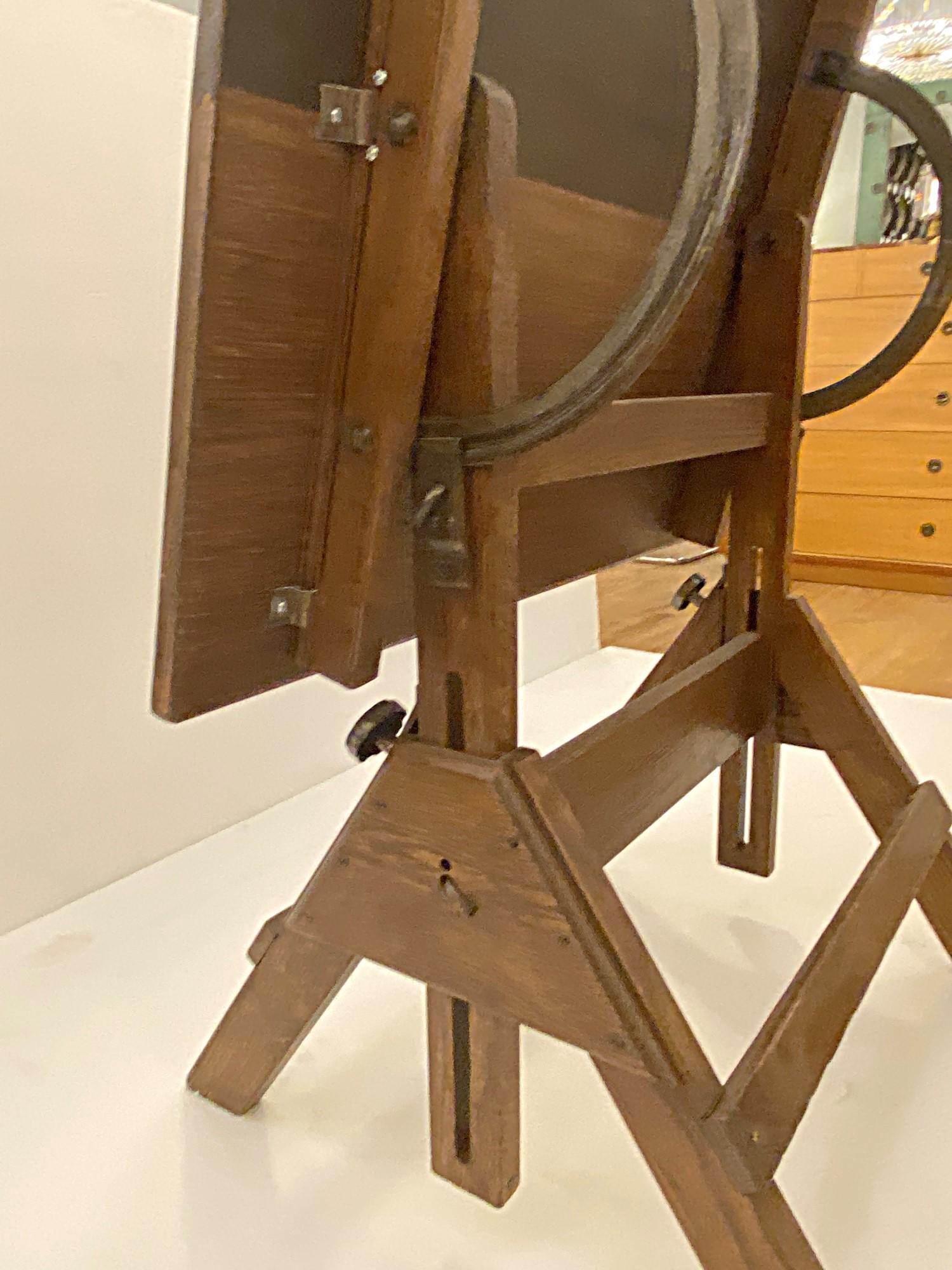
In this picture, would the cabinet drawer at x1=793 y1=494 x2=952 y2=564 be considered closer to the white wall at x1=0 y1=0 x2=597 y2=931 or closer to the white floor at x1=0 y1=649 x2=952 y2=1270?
the white floor at x1=0 y1=649 x2=952 y2=1270

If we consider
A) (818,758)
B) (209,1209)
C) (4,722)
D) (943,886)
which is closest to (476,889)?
(209,1209)

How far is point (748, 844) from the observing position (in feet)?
4.33

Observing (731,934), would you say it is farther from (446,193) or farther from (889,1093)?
(446,193)

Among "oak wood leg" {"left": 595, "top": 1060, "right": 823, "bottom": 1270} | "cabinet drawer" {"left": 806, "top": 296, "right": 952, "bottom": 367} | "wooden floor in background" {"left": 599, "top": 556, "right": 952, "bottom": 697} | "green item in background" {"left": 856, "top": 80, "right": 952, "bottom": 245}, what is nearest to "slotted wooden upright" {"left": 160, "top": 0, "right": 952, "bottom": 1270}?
"oak wood leg" {"left": 595, "top": 1060, "right": 823, "bottom": 1270}

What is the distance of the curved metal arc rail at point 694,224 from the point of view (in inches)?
20.3

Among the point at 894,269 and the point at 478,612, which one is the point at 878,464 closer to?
the point at 894,269

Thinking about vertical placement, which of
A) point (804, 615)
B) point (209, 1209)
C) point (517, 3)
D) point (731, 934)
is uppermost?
point (517, 3)

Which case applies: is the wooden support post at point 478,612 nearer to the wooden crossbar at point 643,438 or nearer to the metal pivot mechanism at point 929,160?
the wooden crossbar at point 643,438

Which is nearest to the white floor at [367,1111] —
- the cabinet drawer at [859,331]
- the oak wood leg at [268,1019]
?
the oak wood leg at [268,1019]

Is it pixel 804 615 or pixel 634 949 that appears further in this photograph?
pixel 804 615

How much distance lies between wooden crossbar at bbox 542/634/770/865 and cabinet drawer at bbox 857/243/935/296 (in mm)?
2280

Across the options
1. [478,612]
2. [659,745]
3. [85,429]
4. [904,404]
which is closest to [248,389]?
[478,612]

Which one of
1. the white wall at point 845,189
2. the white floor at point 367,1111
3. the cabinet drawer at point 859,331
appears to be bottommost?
the white floor at point 367,1111

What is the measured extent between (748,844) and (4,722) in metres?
0.90
